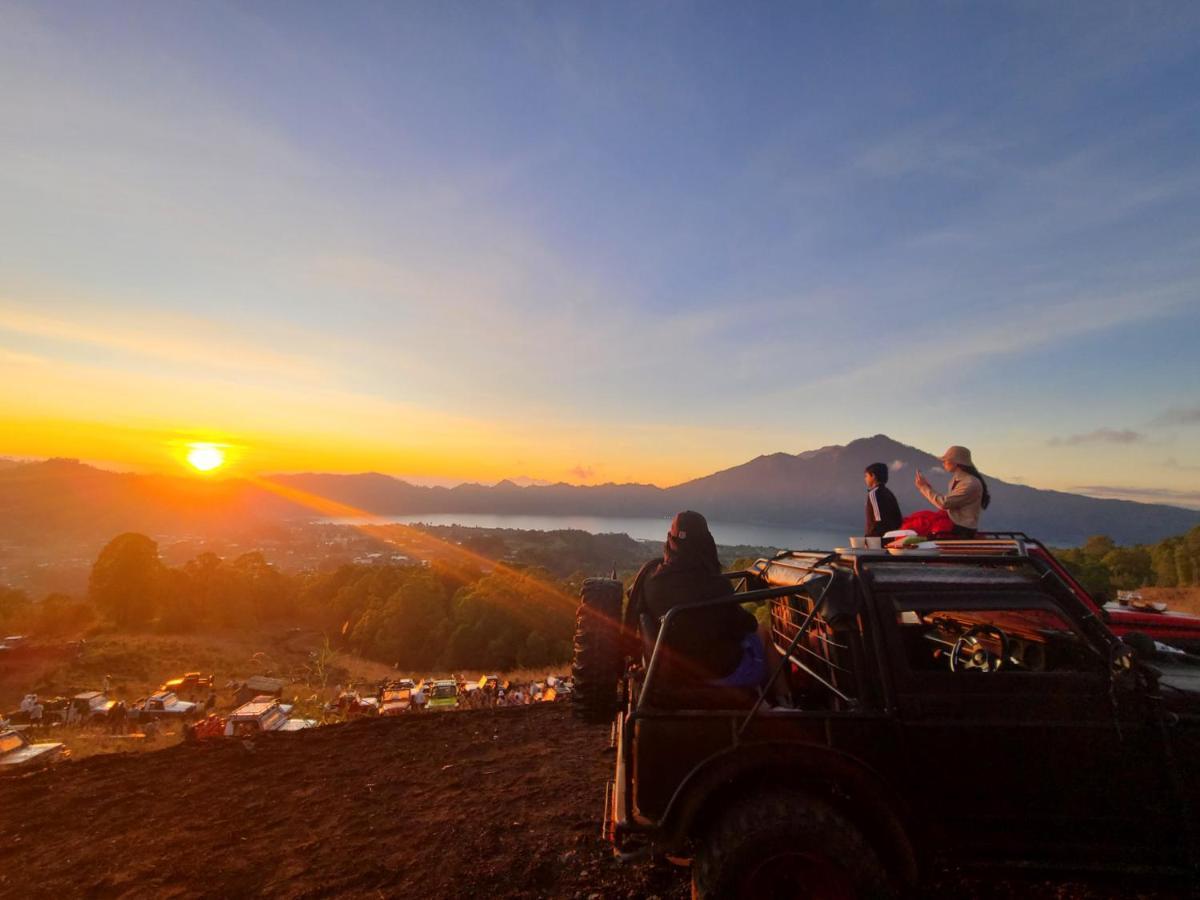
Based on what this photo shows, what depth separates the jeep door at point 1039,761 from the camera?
2.86 meters

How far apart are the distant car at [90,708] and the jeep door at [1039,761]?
26950mm

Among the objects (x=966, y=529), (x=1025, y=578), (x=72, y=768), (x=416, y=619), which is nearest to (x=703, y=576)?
(x=1025, y=578)

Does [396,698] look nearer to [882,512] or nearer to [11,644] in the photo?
[882,512]

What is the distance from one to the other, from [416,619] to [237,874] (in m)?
41.6

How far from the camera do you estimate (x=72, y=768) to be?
6.73 m

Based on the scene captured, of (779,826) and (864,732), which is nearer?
(779,826)

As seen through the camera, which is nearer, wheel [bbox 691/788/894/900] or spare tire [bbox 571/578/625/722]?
wheel [bbox 691/788/894/900]

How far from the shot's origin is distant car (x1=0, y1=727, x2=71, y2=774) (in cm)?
685

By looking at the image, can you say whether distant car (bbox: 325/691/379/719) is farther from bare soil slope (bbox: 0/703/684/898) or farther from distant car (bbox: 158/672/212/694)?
distant car (bbox: 158/672/212/694)

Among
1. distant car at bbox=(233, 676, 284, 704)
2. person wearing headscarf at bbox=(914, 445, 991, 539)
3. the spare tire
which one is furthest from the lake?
the spare tire

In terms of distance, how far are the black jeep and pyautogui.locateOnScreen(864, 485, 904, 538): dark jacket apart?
308 cm

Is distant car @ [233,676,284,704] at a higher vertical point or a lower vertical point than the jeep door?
lower

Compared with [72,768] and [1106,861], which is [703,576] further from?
[72,768]

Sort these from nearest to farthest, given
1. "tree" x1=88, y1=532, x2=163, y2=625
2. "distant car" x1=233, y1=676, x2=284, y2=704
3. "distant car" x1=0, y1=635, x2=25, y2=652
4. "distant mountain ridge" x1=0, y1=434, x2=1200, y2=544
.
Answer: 1. "distant car" x1=233, y1=676, x2=284, y2=704
2. "distant car" x1=0, y1=635, x2=25, y2=652
3. "tree" x1=88, y1=532, x2=163, y2=625
4. "distant mountain ridge" x1=0, y1=434, x2=1200, y2=544
